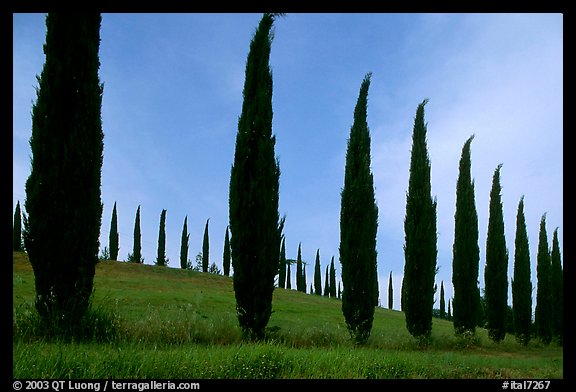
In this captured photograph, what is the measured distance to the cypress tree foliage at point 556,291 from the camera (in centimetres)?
3400

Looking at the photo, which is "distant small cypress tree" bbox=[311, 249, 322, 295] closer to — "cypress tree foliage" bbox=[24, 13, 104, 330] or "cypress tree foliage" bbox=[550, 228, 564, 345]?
"cypress tree foliage" bbox=[550, 228, 564, 345]

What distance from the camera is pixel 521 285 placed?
31.6 metres

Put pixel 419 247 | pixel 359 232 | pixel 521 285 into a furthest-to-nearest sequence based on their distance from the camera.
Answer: pixel 521 285 < pixel 419 247 < pixel 359 232

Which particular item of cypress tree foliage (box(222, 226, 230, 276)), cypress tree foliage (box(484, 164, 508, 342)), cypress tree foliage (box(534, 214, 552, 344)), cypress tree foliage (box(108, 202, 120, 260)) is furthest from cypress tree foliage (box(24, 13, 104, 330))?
cypress tree foliage (box(108, 202, 120, 260))

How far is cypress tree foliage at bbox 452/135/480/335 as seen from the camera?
25.4 metres

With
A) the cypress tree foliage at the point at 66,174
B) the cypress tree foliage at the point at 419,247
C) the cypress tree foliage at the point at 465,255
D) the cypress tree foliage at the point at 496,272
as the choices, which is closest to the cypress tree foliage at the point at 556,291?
the cypress tree foliage at the point at 496,272

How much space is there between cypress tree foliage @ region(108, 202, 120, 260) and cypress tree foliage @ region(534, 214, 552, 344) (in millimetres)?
41814

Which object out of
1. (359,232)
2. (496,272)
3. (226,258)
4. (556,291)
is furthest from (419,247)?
(226,258)

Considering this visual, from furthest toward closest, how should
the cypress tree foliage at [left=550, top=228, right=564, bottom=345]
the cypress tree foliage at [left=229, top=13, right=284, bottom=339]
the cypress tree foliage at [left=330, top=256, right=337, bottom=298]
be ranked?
the cypress tree foliage at [left=330, top=256, right=337, bottom=298] → the cypress tree foliage at [left=550, top=228, right=564, bottom=345] → the cypress tree foliage at [left=229, top=13, right=284, bottom=339]

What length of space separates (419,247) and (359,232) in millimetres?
4662

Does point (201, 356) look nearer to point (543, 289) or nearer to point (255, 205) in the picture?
point (255, 205)

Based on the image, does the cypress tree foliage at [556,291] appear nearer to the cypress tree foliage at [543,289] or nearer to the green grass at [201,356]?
the cypress tree foliage at [543,289]

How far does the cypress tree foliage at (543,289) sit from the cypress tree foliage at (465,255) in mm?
9048
